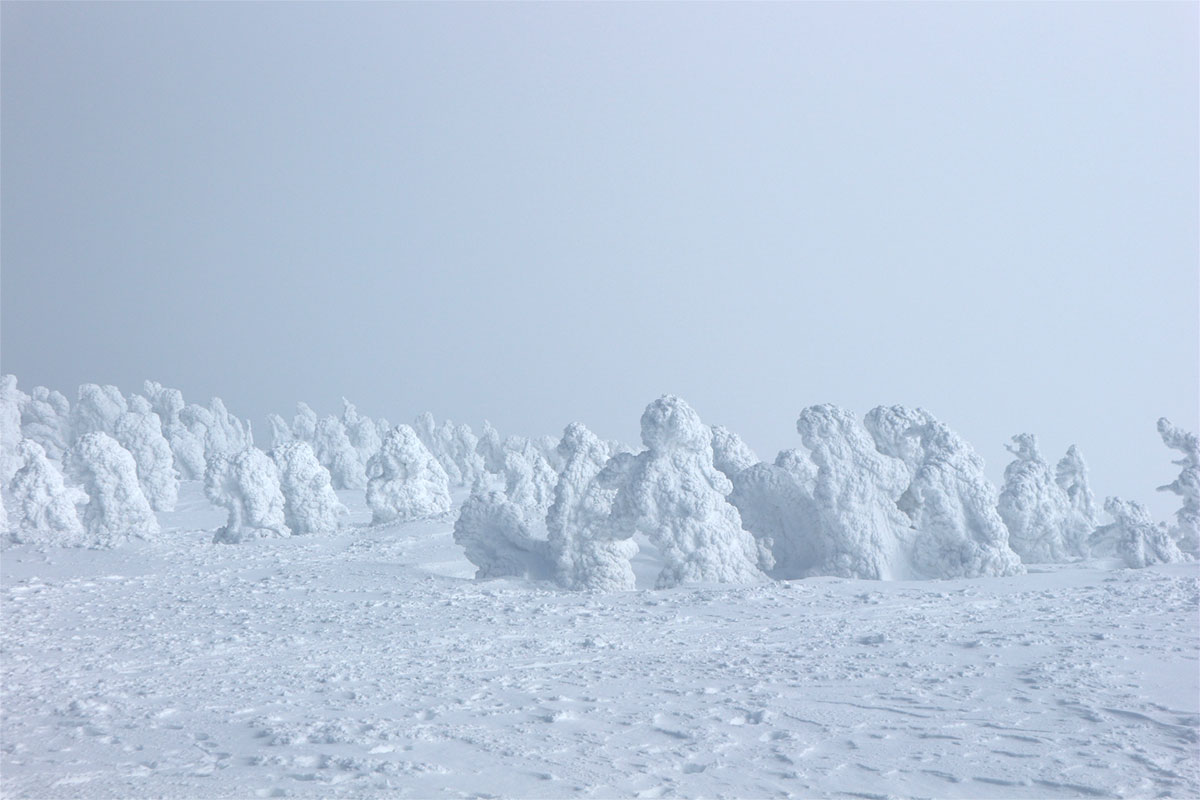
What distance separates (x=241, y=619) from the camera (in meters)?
8.74

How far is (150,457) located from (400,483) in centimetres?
1132

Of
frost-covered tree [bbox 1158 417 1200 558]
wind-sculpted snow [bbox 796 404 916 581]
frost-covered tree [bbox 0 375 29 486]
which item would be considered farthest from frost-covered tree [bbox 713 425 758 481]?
frost-covered tree [bbox 0 375 29 486]

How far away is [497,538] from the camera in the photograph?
39.2ft

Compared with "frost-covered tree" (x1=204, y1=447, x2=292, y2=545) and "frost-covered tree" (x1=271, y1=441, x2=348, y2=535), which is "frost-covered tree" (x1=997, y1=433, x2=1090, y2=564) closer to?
"frost-covered tree" (x1=271, y1=441, x2=348, y2=535)

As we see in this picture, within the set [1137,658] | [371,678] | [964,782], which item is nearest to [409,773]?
[371,678]

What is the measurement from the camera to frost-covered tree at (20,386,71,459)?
3369cm

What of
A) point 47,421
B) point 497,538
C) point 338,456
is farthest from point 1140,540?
point 47,421

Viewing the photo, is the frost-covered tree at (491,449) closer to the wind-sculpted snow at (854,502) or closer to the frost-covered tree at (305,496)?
the frost-covered tree at (305,496)

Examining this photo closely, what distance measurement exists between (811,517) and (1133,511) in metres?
4.51

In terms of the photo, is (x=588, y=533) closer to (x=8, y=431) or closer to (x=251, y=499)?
(x=251, y=499)

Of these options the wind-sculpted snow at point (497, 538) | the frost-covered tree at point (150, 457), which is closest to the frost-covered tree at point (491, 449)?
the frost-covered tree at point (150, 457)

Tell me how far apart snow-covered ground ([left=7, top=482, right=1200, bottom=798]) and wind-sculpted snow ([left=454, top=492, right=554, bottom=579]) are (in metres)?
1.59

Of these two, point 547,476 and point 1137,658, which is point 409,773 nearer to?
point 1137,658

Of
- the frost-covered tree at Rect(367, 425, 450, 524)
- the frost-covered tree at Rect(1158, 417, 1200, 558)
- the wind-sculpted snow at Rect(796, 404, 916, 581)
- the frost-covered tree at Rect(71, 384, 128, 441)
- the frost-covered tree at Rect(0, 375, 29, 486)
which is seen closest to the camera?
the wind-sculpted snow at Rect(796, 404, 916, 581)
